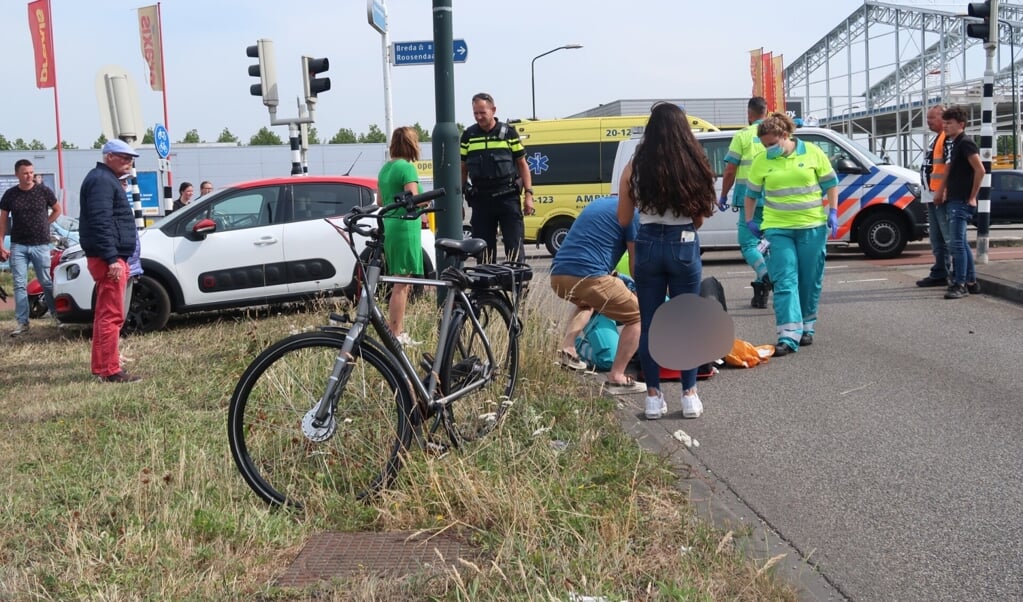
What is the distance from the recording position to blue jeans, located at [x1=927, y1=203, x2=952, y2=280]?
11.5m

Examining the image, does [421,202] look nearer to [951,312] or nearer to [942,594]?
[942,594]

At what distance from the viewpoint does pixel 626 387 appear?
711 centimetres

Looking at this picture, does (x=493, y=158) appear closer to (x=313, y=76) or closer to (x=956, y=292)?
(x=956, y=292)

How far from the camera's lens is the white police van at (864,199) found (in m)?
15.5

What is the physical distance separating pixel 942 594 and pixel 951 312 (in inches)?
287

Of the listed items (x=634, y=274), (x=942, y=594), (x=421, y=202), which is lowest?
(x=942, y=594)

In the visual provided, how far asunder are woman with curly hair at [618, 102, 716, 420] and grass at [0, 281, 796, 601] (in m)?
0.48

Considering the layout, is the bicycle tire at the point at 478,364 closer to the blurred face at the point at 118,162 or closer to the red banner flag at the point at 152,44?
the blurred face at the point at 118,162

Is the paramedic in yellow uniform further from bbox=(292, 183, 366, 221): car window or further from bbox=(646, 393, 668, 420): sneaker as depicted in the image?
bbox=(292, 183, 366, 221): car window

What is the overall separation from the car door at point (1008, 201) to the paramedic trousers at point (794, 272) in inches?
763

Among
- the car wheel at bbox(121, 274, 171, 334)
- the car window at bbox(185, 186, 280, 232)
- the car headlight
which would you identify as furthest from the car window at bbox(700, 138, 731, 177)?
the car headlight

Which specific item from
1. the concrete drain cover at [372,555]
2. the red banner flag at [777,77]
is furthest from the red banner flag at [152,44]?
the red banner flag at [777,77]

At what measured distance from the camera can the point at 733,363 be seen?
7.88 m

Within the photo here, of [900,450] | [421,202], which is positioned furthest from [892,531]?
[421,202]
